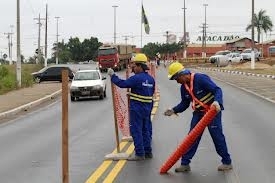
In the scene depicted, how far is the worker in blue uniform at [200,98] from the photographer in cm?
934

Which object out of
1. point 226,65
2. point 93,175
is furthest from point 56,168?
point 226,65

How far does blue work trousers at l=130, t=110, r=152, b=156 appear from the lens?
1071 centimetres

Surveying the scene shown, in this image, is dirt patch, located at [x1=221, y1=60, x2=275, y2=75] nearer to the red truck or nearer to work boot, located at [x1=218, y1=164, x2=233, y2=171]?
the red truck

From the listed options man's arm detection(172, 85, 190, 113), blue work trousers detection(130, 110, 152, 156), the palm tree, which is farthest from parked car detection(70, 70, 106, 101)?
the palm tree

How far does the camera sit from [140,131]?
1074 cm

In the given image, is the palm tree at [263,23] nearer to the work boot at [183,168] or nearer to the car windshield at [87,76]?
the car windshield at [87,76]

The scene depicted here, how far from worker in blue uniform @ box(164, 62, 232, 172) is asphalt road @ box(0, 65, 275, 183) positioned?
0.26m

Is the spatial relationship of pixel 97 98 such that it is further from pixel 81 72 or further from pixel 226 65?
pixel 226 65

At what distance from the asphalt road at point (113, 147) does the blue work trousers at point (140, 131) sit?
278mm

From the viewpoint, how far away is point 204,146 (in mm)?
12586

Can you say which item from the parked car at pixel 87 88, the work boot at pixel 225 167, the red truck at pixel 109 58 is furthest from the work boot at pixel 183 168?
the red truck at pixel 109 58

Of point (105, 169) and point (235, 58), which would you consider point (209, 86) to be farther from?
point (235, 58)

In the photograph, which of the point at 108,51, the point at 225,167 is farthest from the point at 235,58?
the point at 225,167

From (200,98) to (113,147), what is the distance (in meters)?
3.69
